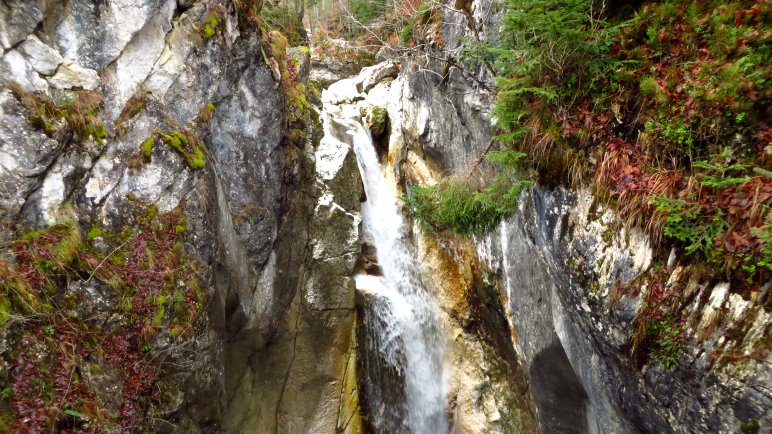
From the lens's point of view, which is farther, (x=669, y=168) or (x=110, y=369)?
(x=110, y=369)

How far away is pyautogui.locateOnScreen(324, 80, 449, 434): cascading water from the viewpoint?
10484 mm

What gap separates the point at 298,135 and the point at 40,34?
6119 millimetres

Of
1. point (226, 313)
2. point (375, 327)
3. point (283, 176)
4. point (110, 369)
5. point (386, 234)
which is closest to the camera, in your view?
point (110, 369)

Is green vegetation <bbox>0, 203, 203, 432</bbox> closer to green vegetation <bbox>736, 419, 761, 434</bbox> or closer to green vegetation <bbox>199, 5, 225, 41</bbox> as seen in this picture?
green vegetation <bbox>199, 5, 225, 41</bbox>

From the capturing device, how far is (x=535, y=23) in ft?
16.5

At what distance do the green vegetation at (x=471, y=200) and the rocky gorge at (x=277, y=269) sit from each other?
0.47 meters

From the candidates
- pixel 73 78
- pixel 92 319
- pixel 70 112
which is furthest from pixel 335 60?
pixel 92 319

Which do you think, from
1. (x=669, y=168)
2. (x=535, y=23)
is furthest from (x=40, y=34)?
(x=669, y=168)

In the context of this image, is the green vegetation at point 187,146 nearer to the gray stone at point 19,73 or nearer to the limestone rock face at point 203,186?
the limestone rock face at point 203,186

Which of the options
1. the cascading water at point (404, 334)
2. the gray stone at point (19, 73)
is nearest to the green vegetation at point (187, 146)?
the gray stone at point (19, 73)

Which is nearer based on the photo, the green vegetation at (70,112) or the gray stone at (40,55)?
the green vegetation at (70,112)

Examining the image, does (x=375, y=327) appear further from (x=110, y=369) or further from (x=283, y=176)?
(x=110, y=369)

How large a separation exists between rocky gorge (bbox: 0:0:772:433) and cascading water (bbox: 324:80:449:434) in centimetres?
5

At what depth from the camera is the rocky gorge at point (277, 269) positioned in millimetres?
4801
